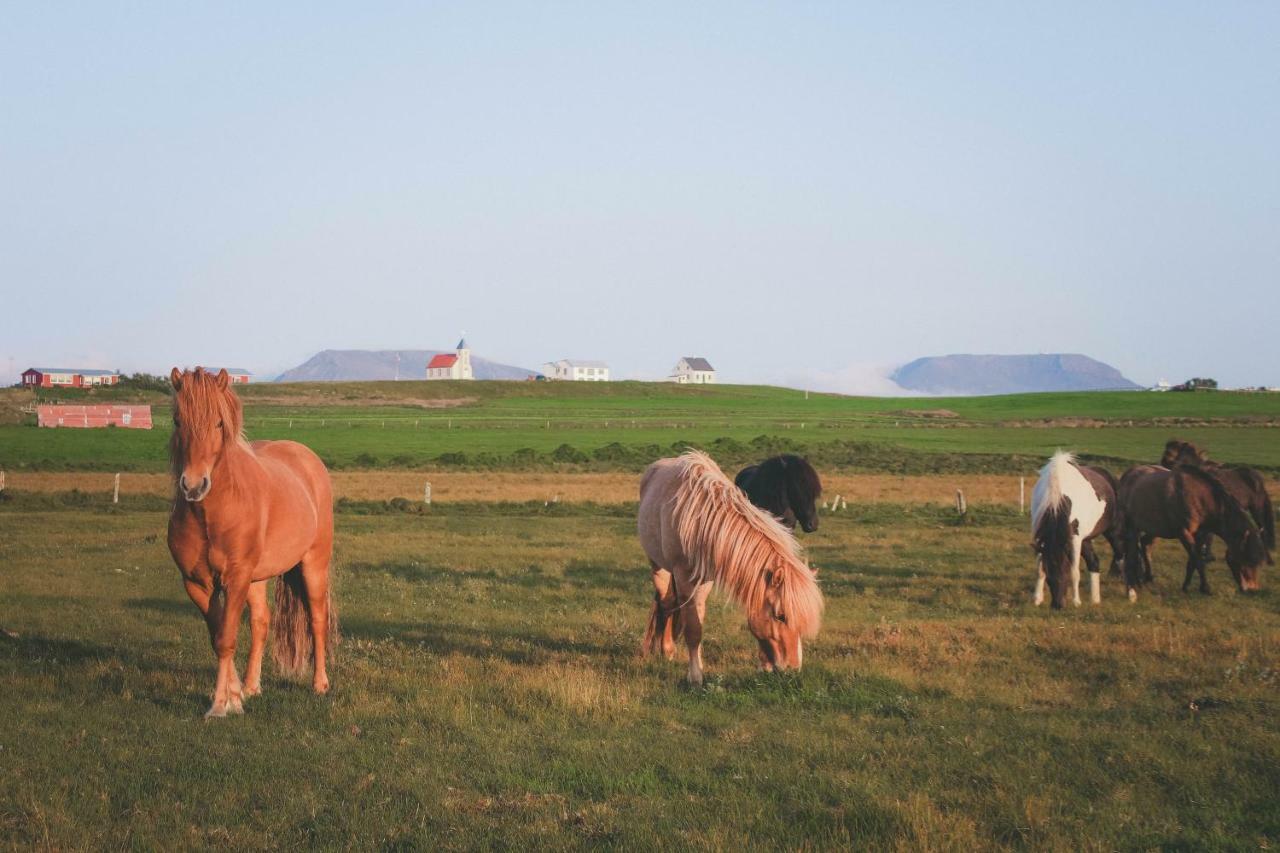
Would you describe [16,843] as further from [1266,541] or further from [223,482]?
[1266,541]

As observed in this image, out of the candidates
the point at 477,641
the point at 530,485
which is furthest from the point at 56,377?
the point at 477,641

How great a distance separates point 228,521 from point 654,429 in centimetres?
7471

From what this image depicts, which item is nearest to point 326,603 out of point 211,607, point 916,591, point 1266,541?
point 211,607

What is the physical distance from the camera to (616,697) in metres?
8.55

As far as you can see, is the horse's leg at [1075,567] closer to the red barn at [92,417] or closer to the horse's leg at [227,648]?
the horse's leg at [227,648]

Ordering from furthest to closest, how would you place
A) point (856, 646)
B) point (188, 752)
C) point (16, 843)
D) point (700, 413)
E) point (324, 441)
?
point (700, 413) → point (324, 441) → point (856, 646) → point (188, 752) → point (16, 843)

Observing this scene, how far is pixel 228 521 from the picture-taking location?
312 inches

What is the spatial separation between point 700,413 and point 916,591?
96911 millimetres

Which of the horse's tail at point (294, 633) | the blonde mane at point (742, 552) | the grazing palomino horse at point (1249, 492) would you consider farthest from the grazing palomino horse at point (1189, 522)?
the horse's tail at point (294, 633)

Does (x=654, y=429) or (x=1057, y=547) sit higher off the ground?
(x=1057, y=547)

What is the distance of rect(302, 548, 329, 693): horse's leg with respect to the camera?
905 centimetres

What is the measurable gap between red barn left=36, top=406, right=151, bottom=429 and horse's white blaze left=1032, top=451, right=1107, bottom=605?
233 feet

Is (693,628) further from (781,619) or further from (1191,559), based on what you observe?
Answer: (1191,559)

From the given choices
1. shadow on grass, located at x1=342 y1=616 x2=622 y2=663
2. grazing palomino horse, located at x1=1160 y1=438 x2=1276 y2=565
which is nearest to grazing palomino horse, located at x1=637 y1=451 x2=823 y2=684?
shadow on grass, located at x1=342 y1=616 x2=622 y2=663
